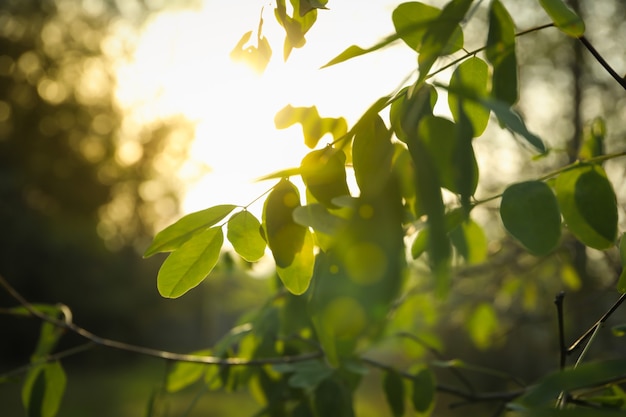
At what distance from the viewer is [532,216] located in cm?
57

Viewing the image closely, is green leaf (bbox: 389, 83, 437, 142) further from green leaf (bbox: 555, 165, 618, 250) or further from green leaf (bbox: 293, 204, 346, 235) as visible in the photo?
green leaf (bbox: 555, 165, 618, 250)

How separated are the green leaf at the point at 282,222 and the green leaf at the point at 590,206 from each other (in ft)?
0.91

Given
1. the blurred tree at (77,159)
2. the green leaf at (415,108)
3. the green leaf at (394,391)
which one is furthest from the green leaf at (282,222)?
the blurred tree at (77,159)

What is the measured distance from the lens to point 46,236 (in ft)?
35.0

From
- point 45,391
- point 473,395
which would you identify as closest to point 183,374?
point 45,391

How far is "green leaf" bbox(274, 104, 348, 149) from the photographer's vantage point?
80cm

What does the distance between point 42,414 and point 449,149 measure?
32.6 inches

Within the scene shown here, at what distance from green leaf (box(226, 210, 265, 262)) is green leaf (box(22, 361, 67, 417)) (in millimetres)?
475

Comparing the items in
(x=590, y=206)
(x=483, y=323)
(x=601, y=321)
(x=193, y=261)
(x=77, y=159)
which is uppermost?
(x=77, y=159)

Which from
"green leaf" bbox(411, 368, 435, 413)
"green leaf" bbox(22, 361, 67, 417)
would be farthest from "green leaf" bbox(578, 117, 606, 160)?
"green leaf" bbox(22, 361, 67, 417)

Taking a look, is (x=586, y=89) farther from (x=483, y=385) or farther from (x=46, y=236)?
(x=46, y=236)

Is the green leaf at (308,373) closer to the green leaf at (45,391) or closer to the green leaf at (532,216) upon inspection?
the green leaf at (45,391)

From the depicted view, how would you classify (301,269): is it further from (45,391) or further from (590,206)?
(45,391)

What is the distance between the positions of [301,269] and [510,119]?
285mm
